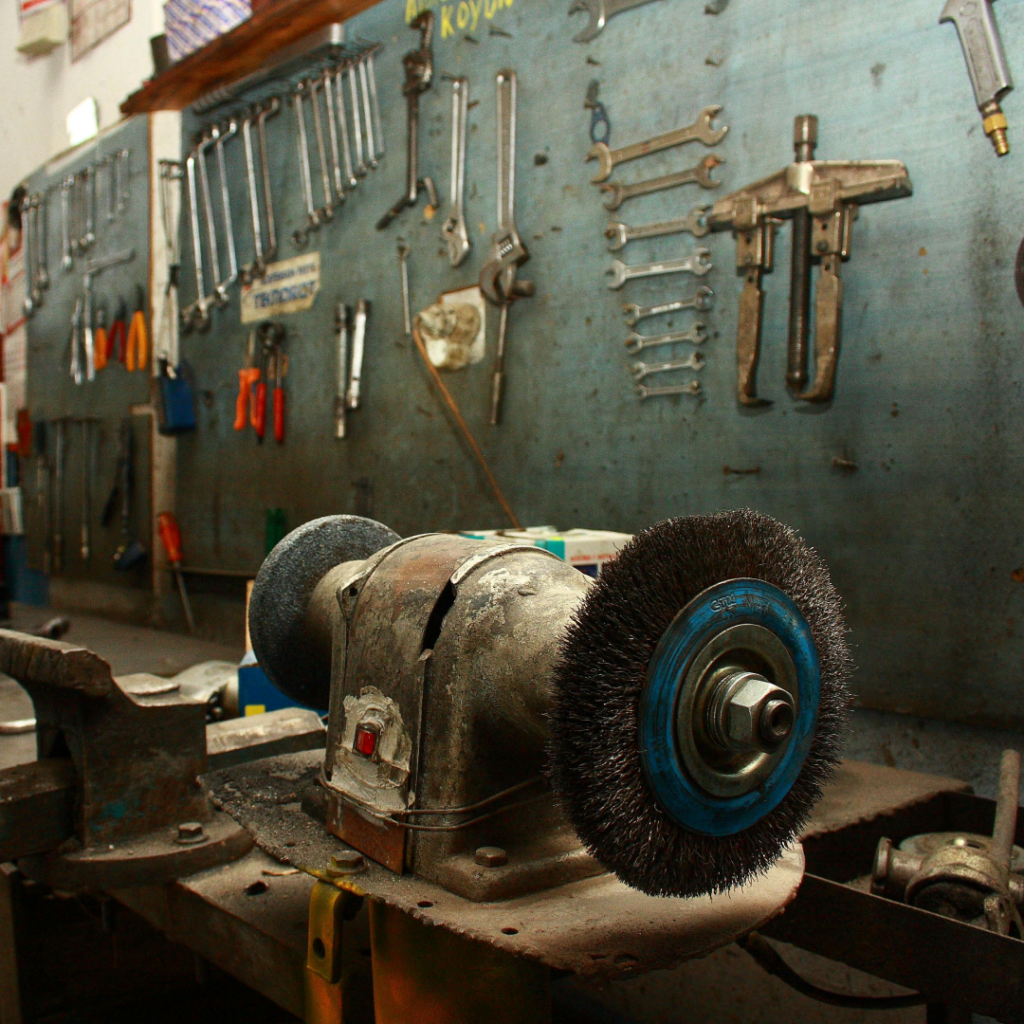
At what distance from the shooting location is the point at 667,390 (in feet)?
5.98

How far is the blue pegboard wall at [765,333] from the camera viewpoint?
1438 millimetres

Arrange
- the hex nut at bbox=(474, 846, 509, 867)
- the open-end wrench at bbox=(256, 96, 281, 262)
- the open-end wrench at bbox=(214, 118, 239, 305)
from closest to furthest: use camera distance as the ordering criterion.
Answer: the hex nut at bbox=(474, 846, 509, 867)
the open-end wrench at bbox=(256, 96, 281, 262)
the open-end wrench at bbox=(214, 118, 239, 305)

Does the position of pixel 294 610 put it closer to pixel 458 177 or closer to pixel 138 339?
pixel 458 177

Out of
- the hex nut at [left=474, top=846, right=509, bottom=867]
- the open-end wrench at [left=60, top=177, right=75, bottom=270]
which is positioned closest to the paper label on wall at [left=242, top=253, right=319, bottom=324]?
the open-end wrench at [left=60, top=177, right=75, bottom=270]

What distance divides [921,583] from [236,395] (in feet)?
7.08

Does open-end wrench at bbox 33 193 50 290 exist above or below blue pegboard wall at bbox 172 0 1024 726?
above

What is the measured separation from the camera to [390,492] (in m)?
2.44

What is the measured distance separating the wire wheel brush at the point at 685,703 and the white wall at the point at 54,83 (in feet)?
11.2

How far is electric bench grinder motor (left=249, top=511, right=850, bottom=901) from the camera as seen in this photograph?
555 mm

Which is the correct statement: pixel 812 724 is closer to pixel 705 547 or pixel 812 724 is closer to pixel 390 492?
pixel 705 547

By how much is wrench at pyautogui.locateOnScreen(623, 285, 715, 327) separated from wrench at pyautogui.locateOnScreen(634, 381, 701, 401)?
0.13 meters

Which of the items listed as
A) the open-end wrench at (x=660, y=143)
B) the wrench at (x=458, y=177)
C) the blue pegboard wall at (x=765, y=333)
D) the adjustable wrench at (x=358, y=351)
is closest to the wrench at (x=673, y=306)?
the blue pegboard wall at (x=765, y=333)

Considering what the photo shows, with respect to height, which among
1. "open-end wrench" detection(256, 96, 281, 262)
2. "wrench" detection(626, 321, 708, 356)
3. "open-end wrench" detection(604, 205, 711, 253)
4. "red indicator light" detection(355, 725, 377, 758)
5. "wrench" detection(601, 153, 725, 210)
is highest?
"open-end wrench" detection(256, 96, 281, 262)

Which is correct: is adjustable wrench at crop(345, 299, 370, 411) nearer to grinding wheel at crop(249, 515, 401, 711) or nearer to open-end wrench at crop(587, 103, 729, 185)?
open-end wrench at crop(587, 103, 729, 185)
